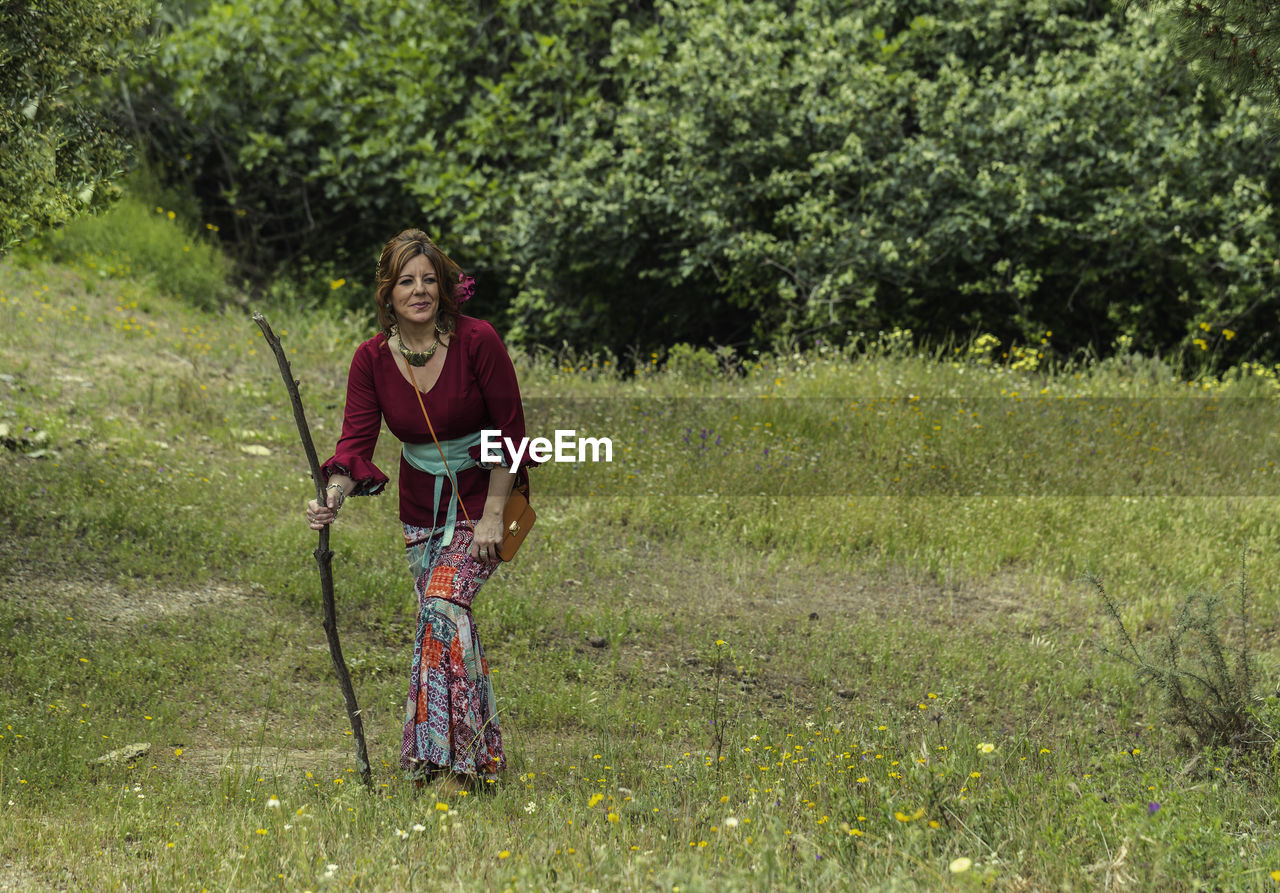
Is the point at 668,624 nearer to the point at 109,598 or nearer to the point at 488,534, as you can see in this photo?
the point at 488,534

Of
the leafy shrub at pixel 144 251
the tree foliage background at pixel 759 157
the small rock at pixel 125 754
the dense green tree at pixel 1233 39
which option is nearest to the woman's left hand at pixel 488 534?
the small rock at pixel 125 754

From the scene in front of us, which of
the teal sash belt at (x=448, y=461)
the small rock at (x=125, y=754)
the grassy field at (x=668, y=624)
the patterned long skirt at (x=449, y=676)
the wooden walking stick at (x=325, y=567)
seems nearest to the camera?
the grassy field at (x=668, y=624)

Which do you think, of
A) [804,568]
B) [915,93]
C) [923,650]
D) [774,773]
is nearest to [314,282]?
[915,93]

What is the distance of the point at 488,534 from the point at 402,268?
40.9 inches

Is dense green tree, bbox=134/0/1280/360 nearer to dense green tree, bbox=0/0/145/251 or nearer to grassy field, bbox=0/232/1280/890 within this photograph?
grassy field, bbox=0/232/1280/890

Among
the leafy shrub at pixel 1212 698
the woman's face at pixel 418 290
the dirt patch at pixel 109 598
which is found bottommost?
the dirt patch at pixel 109 598

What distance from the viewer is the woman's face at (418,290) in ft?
14.3

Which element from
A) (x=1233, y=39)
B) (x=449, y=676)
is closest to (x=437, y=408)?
(x=449, y=676)

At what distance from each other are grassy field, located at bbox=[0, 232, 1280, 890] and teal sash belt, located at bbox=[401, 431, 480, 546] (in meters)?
1.00

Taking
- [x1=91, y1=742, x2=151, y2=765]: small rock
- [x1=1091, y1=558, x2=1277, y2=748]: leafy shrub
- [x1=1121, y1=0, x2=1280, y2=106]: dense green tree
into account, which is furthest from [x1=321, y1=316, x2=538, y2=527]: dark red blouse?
[x1=1121, y1=0, x2=1280, y2=106]: dense green tree

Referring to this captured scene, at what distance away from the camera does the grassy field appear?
→ 3582 mm

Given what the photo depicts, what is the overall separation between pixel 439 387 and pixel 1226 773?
328cm

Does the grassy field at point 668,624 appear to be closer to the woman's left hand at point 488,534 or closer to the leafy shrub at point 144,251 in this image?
the leafy shrub at point 144,251

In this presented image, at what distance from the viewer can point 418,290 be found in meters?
4.36
